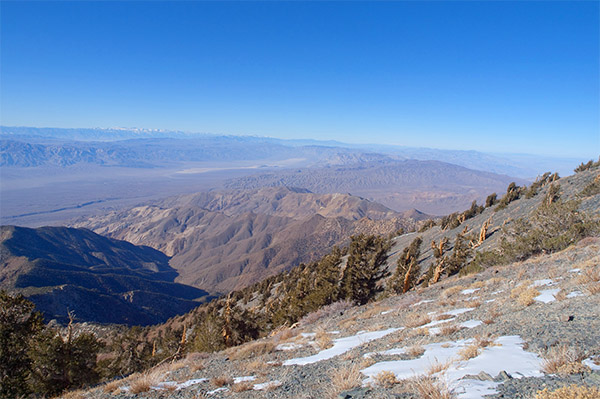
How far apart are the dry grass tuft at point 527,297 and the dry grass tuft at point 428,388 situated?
18.1 feet

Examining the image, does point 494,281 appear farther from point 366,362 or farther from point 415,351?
point 366,362

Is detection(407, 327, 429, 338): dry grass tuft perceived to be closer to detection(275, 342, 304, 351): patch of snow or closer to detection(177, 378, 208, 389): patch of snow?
detection(275, 342, 304, 351): patch of snow

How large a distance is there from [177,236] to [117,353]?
174m

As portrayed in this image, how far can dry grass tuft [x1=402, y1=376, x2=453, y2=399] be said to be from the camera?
12.1ft

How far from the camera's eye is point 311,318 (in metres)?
15.6

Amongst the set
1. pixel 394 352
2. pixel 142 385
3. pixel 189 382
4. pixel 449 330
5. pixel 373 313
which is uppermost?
pixel 449 330

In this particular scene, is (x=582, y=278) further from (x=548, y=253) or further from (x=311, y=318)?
(x=311, y=318)

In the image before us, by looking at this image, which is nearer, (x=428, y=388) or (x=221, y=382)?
(x=428, y=388)

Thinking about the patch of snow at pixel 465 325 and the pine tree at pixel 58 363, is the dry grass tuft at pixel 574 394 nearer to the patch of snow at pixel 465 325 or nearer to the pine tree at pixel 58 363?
the patch of snow at pixel 465 325

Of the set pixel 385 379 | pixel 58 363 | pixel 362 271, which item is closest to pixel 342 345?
pixel 385 379

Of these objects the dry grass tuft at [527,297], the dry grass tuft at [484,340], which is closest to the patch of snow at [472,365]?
the dry grass tuft at [484,340]

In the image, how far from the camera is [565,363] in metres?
4.05

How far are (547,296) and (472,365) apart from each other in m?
5.62

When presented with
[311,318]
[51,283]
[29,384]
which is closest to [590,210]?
[311,318]
